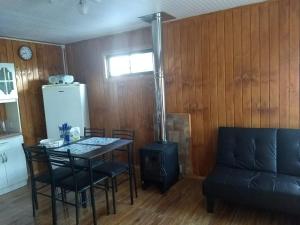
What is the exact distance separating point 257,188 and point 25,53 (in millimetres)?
3825

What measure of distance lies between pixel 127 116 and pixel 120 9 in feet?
5.65

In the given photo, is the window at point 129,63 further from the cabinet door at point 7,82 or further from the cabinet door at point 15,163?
the cabinet door at point 15,163

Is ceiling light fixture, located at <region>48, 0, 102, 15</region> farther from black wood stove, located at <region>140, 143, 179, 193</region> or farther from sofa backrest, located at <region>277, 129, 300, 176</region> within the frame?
sofa backrest, located at <region>277, 129, 300, 176</region>

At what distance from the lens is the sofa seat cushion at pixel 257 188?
7.27 ft

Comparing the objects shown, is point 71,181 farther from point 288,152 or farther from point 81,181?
point 288,152

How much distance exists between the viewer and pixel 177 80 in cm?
347

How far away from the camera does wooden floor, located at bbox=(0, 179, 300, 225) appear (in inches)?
97.7

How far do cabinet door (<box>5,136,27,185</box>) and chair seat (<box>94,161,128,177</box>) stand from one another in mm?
1516

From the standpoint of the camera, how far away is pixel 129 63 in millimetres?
3900

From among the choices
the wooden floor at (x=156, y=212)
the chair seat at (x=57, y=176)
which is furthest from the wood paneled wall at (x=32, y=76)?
A: the chair seat at (x=57, y=176)

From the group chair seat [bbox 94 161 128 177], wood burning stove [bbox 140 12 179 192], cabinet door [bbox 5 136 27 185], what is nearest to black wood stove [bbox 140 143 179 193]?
wood burning stove [bbox 140 12 179 192]

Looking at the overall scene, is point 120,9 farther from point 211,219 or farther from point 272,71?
point 211,219

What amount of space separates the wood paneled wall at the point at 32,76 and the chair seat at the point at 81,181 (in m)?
1.90

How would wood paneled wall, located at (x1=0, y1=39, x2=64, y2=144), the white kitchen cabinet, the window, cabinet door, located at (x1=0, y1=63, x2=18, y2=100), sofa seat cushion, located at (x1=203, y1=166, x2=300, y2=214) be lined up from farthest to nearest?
wood paneled wall, located at (x1=0, y1=39, x2=64, y2=144) → the window → cabinet door, located at (x1=0, y1=63, x2=18, y2=100) → the white kitchen cabinet → sofa seat cushion, located at (x1=203, y1=166, x2=300, y2=214)
